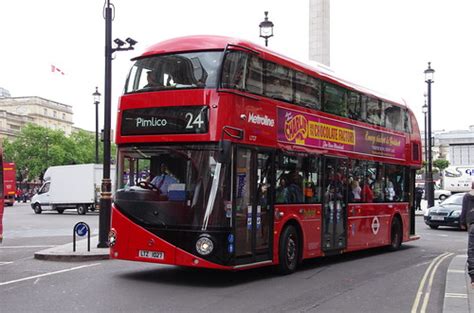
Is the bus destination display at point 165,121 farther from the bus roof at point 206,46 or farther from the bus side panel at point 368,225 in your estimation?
the bus side panel at point 368,225

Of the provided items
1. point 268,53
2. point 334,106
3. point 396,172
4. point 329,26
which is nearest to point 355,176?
point 334,106

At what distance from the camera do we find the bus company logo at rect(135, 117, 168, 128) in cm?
1005

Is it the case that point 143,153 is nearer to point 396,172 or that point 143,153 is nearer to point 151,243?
point 151,243

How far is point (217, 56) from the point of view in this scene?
9.98 m

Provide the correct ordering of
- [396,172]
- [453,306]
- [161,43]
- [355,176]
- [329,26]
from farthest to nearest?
[329,26] < [396,172] < [355,176] < [161,43] < [453,306]

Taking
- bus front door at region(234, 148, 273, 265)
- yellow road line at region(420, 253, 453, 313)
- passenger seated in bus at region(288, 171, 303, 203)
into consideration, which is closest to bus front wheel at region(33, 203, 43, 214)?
yellow road line at region(420, 253, 453, 313)

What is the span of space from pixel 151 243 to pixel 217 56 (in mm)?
3363

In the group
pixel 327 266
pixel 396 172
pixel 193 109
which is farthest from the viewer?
pixel 396 172

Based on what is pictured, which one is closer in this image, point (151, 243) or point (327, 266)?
point (151, 243)

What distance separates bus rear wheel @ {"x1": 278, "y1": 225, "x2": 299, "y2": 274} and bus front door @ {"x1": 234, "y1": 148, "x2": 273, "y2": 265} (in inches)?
17.9

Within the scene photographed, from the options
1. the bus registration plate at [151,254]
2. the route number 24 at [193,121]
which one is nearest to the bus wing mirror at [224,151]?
the route number 24 at [193,121]

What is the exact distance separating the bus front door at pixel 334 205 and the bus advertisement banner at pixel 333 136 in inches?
17.7

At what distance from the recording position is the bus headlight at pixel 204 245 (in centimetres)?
955

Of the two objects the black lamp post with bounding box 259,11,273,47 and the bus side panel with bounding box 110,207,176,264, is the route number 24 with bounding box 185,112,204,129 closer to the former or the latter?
the bus side panel with bounding box 110,207,176,264
